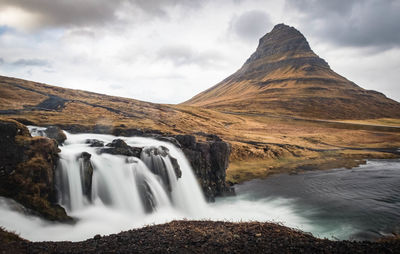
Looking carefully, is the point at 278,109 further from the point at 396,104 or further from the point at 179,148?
the point at 179,148

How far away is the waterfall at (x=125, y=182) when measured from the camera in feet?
58.2

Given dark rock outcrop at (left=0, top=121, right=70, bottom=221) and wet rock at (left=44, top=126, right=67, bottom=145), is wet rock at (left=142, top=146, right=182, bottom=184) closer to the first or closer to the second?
dark rock outcrop at (left=0, top=121, right=70, bottom=221)

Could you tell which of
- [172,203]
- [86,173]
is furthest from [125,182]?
[172,203]

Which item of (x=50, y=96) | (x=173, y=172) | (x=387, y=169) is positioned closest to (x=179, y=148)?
(x=173, y=172)

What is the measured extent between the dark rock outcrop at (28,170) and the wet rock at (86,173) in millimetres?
1861

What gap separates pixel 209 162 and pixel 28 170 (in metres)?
19.9

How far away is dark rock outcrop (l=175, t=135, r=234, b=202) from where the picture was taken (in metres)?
28.9

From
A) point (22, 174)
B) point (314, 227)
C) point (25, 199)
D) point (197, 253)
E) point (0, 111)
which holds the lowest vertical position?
point (314, 227)

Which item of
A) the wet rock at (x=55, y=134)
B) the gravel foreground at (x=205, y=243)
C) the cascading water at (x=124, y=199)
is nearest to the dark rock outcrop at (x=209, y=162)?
the cascading water at (x=124, y=199)

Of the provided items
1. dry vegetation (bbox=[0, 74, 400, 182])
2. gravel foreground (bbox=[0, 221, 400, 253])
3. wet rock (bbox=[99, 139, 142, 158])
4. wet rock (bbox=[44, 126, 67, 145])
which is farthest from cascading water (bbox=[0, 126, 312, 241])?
dry vegetation (bbox=[0, 74, 400, 182])

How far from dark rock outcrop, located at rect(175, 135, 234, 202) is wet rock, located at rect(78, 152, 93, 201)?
12091 mm

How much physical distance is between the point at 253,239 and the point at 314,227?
13.0 m

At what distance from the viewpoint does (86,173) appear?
1847 cm

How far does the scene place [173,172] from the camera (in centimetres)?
2400
